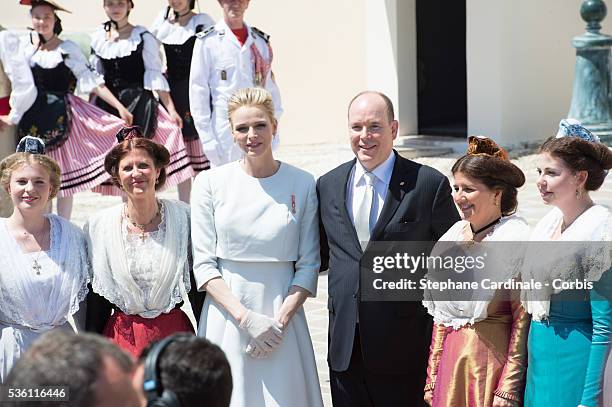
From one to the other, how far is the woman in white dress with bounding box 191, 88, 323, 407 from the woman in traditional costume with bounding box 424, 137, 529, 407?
22.4 inches

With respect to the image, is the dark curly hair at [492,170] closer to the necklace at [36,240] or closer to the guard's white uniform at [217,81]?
the necklace at [36,240]

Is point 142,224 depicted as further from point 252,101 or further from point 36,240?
point 252,101

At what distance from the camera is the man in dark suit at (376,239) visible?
14.4 ft

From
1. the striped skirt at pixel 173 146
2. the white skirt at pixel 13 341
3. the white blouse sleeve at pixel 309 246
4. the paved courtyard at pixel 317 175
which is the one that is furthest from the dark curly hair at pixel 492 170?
the striped skirt at pixel 173 146

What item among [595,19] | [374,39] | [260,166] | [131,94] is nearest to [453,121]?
A: [374,39]

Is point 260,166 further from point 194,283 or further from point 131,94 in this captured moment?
point 131,94

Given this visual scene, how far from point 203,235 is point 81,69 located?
3.89m

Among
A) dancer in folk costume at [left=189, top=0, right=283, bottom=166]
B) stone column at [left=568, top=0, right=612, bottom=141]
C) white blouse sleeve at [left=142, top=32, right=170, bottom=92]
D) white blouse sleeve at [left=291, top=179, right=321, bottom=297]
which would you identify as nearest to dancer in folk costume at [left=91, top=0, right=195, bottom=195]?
white blouse sleeve at [left=142, top=32, right=170, bottom=92]

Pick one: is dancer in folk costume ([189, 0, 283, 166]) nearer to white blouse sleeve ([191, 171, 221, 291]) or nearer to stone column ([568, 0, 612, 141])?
white blouse sleeve ([191, 171, 221, 291])

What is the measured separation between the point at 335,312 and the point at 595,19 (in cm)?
680

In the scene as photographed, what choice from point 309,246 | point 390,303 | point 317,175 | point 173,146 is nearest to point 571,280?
point 390,303

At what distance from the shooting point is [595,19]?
1042 centimetres

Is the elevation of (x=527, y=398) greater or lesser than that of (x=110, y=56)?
lesser

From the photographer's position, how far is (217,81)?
754 centimetres
